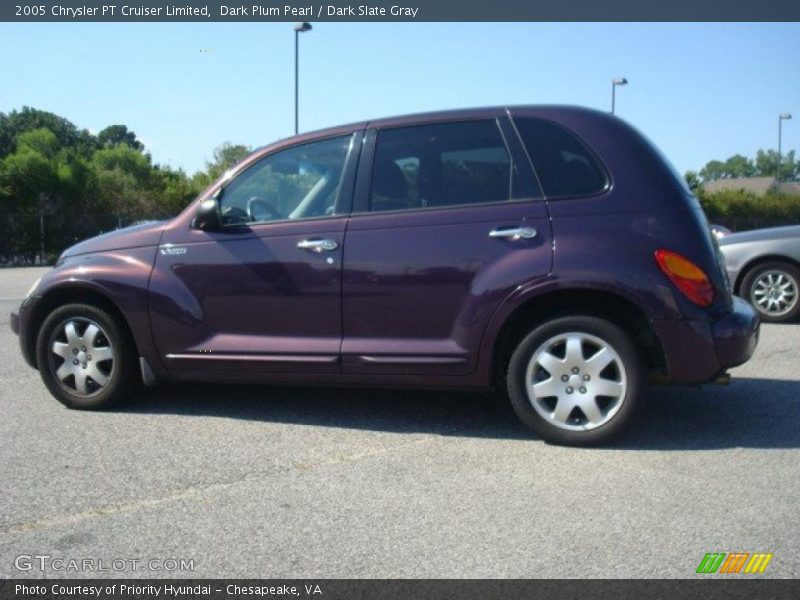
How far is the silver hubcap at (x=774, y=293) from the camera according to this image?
988cm

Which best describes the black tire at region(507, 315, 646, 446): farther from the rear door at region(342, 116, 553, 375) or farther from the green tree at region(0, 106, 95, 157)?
the green tree at region(0, 106, 95, 157)

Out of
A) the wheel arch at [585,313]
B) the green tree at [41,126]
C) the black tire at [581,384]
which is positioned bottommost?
the black tire at [581,384]

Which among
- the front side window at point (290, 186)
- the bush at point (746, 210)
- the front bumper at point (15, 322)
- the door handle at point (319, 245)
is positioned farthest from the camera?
the bush at point (746, 210)

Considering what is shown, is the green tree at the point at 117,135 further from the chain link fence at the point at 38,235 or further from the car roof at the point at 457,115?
the car roof at the point at 457,115

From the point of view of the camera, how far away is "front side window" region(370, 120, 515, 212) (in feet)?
16.2

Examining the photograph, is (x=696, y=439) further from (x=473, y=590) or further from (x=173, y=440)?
→ (x=173, y=440)

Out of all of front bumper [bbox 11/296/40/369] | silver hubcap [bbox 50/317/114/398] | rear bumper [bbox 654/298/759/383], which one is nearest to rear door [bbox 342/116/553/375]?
rear bumper [bbox 654/298/759/383]

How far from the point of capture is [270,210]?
5.35m

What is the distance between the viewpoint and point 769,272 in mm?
9906

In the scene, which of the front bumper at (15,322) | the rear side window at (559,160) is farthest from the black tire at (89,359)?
the rear side window at (559,160)

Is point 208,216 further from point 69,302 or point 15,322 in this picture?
point 15,322

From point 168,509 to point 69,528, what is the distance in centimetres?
42

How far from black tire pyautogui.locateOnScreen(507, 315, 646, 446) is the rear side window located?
73cm

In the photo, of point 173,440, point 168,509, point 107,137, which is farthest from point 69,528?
point 107,137
